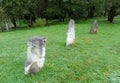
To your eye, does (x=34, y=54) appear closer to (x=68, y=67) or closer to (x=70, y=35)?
(x=68, y=67)

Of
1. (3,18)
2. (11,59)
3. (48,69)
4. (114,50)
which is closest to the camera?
(48,69)

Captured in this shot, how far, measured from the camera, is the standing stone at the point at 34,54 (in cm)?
472

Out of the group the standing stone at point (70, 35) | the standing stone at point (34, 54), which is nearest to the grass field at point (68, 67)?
the standing stone at point (34, 54)

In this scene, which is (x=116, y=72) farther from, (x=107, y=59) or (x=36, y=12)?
(x=36, y=12)

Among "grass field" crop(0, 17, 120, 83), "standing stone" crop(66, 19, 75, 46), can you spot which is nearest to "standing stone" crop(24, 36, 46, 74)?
"grass field" crop(0, 17, 120, 83)

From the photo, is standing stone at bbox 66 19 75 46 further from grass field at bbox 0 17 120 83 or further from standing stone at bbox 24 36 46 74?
standing stone at bbox 24 36 46 74

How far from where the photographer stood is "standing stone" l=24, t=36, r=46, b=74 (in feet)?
15.5

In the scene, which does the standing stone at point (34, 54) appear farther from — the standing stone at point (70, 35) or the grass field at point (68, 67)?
the standing stone at point (70, 35)

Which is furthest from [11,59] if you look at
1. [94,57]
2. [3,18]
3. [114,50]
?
[3,18]

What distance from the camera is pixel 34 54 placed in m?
4.77

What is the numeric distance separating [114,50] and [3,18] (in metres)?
13.5

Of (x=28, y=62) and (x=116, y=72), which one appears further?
(x=116, y=72)

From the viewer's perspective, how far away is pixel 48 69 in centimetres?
530

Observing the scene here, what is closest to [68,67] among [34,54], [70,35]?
[34,54]
